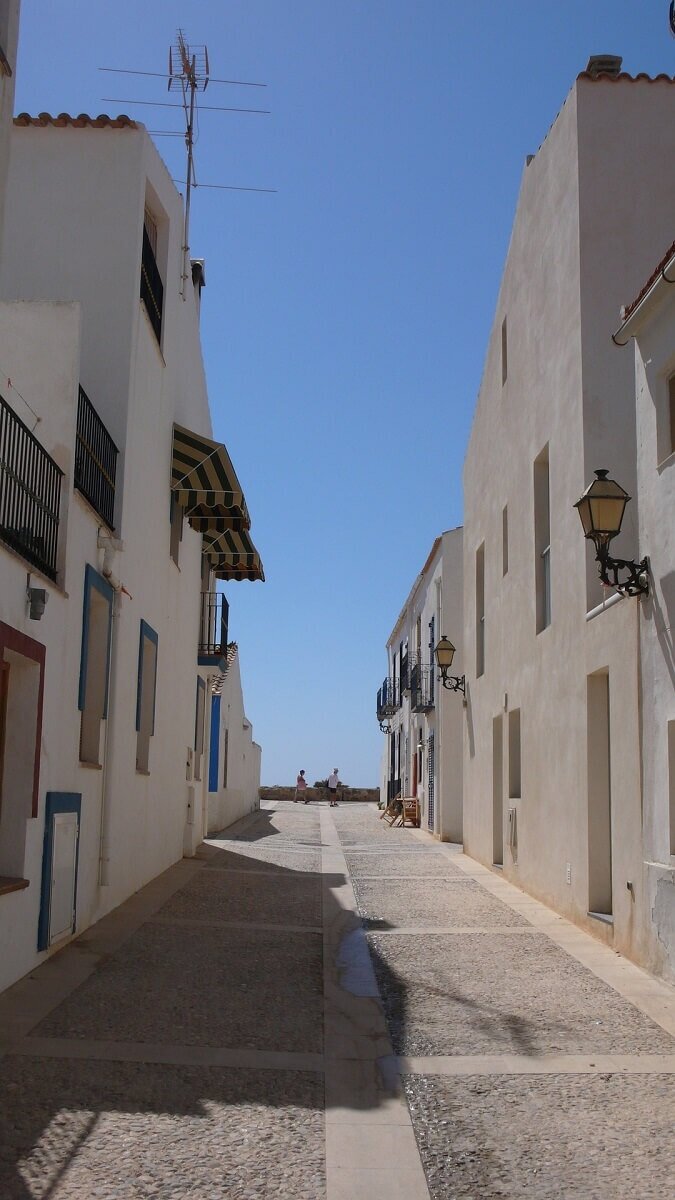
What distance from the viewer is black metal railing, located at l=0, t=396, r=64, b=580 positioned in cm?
790

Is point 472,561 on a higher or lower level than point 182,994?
higher

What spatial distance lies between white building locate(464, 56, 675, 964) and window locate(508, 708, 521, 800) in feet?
0.08

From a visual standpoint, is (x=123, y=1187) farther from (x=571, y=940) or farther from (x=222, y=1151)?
(x=571, y=940)

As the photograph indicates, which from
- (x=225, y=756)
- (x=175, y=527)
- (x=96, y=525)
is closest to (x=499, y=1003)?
(x=96, y=525)

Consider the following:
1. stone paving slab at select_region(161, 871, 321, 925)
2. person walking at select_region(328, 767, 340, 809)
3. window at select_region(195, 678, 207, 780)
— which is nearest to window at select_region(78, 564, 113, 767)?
stone paving slab at select_region(161, 871, 321, 925)

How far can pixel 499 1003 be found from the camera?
25.5ft

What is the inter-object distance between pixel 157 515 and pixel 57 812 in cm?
557

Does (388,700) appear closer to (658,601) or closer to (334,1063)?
(658,601)

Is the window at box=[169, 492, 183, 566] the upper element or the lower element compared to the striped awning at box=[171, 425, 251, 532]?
lower

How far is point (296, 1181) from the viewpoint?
4.65 meters

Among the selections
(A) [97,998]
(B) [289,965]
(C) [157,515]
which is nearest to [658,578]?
(B) [289,965]

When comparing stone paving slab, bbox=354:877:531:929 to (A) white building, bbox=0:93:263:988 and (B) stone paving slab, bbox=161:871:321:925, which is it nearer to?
(B) stone paving slab, bbox=161:871:321:925

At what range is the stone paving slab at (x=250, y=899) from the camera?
11.4 meters

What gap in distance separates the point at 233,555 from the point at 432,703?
25.0 ft
